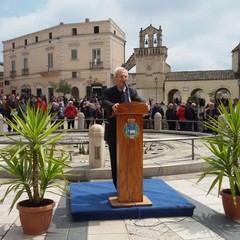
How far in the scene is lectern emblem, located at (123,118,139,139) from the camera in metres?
5.05

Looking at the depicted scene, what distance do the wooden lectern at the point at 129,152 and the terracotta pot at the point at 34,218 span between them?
1.11 metres

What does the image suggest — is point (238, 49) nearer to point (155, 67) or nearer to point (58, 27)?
point (155, 67)

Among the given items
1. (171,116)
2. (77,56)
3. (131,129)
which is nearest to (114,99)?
(131,129)

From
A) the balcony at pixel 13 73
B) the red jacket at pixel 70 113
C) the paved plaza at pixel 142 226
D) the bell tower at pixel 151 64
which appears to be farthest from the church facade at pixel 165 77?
the paved plaza at pixel 142 226

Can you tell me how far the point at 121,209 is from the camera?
5.02 m

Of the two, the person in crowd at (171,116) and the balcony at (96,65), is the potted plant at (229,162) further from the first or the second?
the balcony at (96,65)

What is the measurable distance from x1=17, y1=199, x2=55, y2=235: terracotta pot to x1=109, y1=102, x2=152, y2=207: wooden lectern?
43.5 inches

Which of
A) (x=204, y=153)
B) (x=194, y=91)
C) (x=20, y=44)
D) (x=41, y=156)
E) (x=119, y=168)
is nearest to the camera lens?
(x=41, y=156)

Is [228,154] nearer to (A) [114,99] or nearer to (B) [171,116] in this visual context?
(A) [114,99]

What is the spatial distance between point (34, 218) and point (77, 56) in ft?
147

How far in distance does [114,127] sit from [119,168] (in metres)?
0.75

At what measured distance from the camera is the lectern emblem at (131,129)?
16.6 feet

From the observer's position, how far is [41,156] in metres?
4.41

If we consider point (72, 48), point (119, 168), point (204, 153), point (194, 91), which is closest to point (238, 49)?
point (194, 91)
